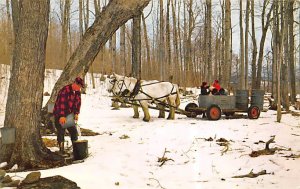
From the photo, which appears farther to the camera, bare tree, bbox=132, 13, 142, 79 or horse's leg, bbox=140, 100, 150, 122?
bare tree, bbox=132, 13, 142, 79

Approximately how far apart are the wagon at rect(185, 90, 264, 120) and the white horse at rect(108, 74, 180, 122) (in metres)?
0.90

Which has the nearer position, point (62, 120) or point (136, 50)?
point (62, 120)

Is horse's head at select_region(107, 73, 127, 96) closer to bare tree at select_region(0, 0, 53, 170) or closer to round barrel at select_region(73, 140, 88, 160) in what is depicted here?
round barrel at select_region(73, 140, 88, 160)

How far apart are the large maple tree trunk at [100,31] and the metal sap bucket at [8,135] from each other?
9.07 ft

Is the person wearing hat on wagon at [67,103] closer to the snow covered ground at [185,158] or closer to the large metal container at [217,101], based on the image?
the snow covered ground at [185,158]

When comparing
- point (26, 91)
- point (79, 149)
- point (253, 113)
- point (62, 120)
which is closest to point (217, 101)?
point (253, 113)

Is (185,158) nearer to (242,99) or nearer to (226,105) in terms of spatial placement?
(226,105)

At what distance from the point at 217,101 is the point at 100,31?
6065 mm

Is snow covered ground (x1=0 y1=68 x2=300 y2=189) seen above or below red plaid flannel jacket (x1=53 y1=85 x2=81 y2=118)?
below

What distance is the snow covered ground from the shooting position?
6.02m

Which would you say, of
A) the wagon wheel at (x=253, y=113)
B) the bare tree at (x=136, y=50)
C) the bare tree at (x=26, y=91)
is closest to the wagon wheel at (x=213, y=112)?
the wagon wheel at (x=253, y=113)

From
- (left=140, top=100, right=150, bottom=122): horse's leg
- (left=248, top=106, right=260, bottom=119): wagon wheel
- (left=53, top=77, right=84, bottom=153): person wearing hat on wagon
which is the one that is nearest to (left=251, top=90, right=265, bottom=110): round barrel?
(left=248, top=106, right=260, bottom=119): wagon wheel

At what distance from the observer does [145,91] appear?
528 inches

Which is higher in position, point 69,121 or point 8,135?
point 69,121
